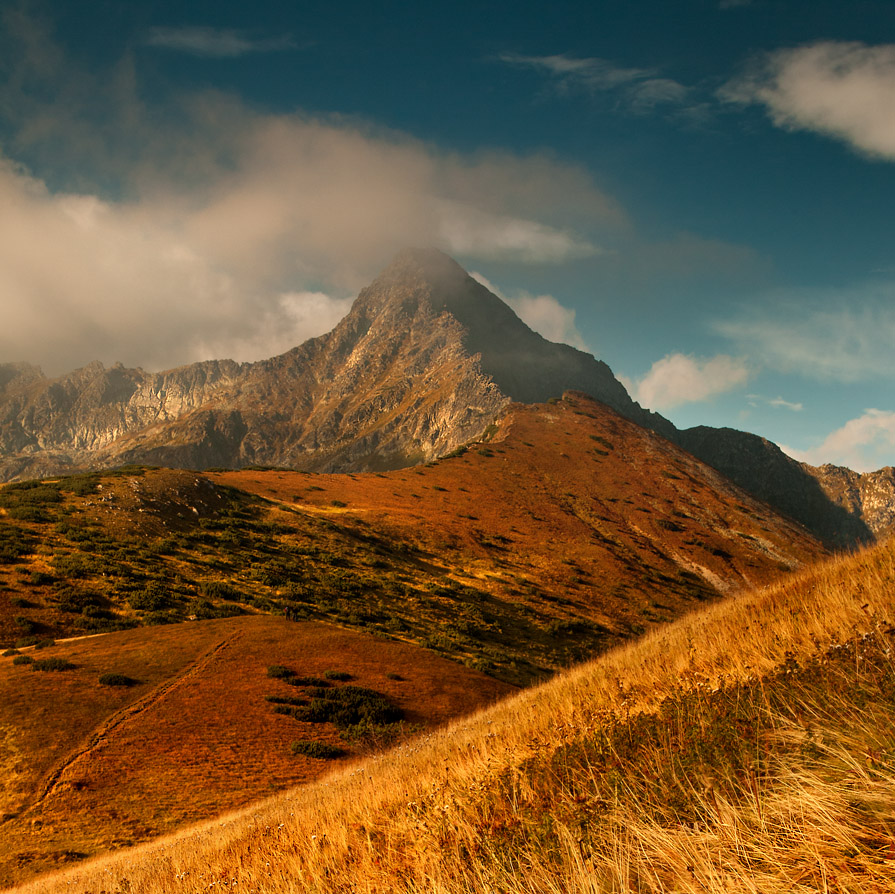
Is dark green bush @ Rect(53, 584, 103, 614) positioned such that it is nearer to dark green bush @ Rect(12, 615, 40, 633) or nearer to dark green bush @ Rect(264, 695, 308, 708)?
dark green bush @ Rect(12, 615, 40, 633)

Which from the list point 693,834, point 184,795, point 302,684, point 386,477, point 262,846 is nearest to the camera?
point 693,834

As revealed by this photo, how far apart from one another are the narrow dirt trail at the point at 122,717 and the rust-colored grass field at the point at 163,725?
0.05 meters

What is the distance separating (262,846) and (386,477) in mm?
72059

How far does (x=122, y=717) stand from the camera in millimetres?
19078

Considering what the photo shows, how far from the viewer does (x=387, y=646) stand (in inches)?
1205

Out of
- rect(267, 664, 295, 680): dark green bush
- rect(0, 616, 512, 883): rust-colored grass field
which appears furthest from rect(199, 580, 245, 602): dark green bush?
rect(267, 664, 295, 680): dark green bush

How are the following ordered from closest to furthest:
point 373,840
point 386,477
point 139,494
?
1. point 373,840
2. point 139,494
3. point 386,477

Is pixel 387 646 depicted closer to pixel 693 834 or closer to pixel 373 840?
pixel 373 840

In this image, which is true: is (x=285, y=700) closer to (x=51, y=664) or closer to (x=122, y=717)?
(x=122, y=717)

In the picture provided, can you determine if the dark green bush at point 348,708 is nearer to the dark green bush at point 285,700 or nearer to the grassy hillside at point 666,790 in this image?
the dark green bush at point 285,700

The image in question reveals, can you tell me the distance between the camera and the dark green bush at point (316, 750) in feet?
64.1

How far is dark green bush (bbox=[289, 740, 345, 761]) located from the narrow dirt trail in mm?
5867

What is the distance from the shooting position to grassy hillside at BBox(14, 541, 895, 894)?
2.99 m

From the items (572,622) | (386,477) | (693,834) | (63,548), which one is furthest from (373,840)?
(386,477)
